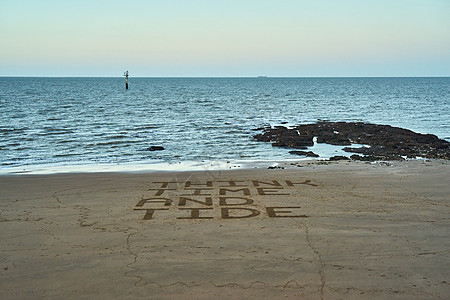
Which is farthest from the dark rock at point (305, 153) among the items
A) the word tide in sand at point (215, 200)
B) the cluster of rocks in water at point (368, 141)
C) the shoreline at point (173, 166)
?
the word tide in sand at point (215, 200)

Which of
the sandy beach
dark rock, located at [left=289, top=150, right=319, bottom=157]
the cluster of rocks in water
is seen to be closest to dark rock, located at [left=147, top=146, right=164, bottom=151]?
the cluster of rocks in water

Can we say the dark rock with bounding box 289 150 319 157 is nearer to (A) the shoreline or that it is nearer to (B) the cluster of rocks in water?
(B) the cluster of rocks in water

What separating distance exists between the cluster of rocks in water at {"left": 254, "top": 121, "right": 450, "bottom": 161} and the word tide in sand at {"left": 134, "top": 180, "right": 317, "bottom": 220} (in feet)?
22.2

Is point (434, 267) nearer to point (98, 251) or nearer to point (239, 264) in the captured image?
point (239, 264)

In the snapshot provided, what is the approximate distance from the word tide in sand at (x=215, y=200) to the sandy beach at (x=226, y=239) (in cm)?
3

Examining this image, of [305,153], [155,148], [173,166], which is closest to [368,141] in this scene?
[305,153]

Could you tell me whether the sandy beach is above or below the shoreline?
above

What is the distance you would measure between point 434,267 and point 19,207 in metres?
8.66

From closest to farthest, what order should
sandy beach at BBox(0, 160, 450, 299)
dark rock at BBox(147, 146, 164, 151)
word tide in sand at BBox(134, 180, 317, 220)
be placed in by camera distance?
sandy beach at BBox(0, 160, 450, 299), word tide in sand at BBox(134, 180, 317, 220), dark rock at BBox(147, 146, 164, 151)

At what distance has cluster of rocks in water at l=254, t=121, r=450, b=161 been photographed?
1934 cm


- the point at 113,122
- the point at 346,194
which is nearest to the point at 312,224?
the point at 346,194

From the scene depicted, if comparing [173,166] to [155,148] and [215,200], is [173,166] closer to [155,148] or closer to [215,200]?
[155,148]

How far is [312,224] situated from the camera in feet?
29.8

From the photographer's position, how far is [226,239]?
8.12 m
